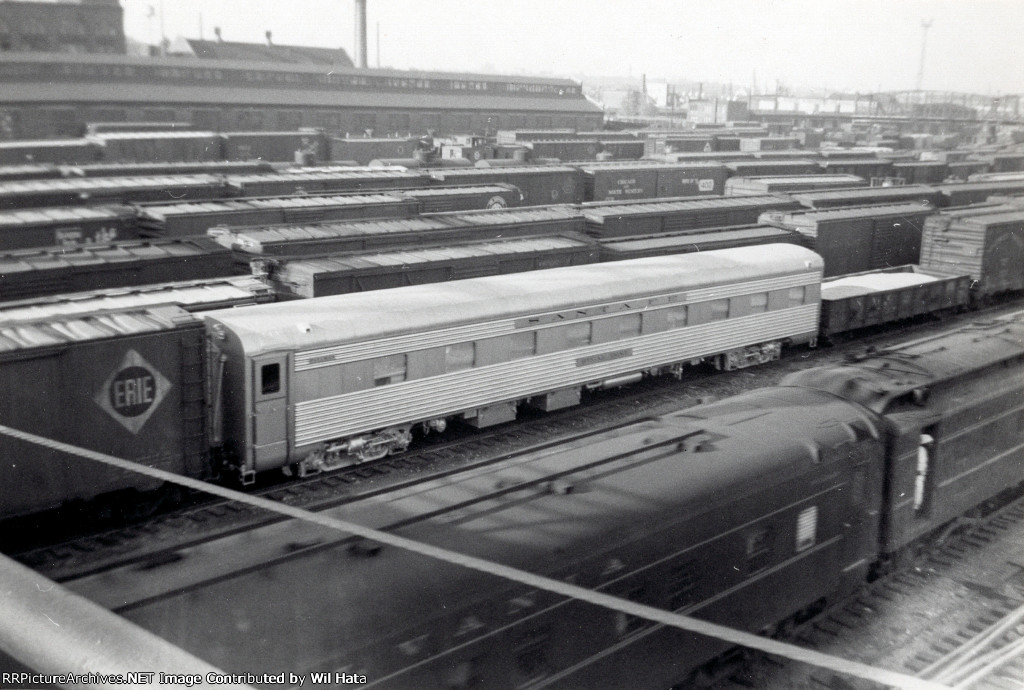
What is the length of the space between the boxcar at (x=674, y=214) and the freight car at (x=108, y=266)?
12356 millimetres

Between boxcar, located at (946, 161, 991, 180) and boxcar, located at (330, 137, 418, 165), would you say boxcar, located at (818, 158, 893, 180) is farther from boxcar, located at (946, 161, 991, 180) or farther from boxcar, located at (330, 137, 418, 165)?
boxcar, located at (330, 137, 418, 165)

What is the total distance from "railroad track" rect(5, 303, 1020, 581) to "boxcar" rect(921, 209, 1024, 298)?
19.8 feet

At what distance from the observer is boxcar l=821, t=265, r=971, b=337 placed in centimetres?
2456

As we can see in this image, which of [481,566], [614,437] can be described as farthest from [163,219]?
[481,566]

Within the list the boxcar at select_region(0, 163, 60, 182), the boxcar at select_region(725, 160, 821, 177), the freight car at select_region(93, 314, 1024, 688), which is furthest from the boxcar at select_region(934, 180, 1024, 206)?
the boxcar at select_region(0, 163, 60, 182)

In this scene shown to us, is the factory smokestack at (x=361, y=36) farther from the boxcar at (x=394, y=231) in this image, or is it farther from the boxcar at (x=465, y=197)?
the boxcar at (x=394, y=231)

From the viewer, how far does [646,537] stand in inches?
291

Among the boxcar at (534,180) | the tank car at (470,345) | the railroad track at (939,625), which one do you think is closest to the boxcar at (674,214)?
the tank car at (470,345)

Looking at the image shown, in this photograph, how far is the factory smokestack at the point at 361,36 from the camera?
65000 mm

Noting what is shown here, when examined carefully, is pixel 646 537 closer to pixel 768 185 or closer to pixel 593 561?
pixel 593 561

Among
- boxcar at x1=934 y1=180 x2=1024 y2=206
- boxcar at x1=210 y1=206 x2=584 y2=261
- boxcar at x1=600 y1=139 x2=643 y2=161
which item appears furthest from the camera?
boxcar at x1=600 y1=139 x2=643 y2=161

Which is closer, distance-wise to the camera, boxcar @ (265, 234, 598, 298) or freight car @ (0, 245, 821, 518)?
freight car @ (0, 245, 821, 518)

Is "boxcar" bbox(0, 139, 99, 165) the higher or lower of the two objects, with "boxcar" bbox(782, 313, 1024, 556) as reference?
higher

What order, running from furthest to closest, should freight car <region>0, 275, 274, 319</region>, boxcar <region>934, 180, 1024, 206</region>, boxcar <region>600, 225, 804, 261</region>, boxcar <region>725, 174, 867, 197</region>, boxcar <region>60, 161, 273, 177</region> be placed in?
boxcar <region>934, 180, 1024, 206</region>
boxcar <region>725, 174, 867, 197</region>
boxcar <region>60, 161, 273, 177</region>
boxcar <region>600, 225, 804, 261</region>
freight car <region>0, 275, 274, 319</region>
